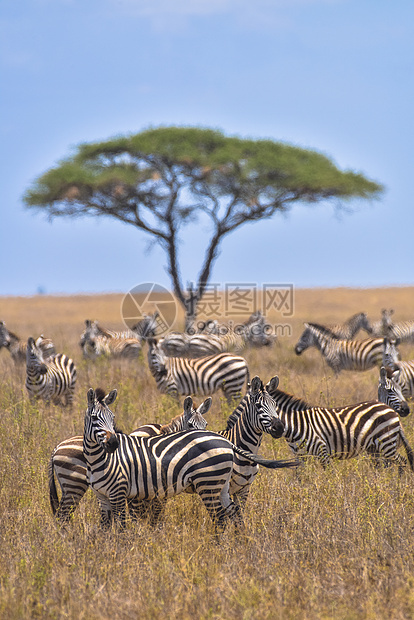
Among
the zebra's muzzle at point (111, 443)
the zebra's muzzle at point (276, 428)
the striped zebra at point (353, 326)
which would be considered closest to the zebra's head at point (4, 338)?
the striped zebra at point (353, 326)

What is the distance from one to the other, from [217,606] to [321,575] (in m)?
0.88

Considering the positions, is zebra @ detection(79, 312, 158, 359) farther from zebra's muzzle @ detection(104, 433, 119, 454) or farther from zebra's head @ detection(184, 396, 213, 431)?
zebra's muzzle @ detection(104, 433, 119, 454)

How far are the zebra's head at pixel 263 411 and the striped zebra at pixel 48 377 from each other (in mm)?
5229

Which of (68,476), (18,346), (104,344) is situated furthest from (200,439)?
(104,344)

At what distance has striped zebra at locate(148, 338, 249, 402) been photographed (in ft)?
36.3


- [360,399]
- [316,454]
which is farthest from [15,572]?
[360,399]

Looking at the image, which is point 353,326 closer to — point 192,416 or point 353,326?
point 353,326

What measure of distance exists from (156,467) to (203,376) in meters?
5.78

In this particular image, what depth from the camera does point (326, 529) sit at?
17.9 feet

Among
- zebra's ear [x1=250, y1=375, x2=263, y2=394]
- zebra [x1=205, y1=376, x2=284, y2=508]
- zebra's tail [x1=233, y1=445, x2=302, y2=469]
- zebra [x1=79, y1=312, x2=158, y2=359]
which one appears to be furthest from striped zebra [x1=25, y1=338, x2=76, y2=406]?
zebra's tail [x1=233, y1=445, x2=302, y2=469]

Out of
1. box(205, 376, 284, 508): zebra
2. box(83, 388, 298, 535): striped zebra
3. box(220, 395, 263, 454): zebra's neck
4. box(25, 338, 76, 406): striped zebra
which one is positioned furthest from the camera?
box(25, 338, 76, 406): striped zebra

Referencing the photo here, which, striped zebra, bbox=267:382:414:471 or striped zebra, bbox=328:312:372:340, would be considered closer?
striped zebra, bbox=267:382:414:471

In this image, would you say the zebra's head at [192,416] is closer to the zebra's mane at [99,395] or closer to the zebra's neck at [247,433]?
the zebra's neck at [247,433]

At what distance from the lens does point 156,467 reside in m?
5.39
